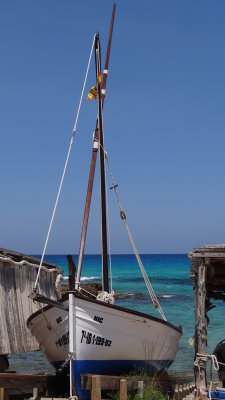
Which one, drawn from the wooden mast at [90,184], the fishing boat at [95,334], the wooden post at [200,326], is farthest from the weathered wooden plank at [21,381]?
the wooden post at [200,326]

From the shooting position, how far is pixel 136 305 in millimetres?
48969

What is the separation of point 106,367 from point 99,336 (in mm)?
877

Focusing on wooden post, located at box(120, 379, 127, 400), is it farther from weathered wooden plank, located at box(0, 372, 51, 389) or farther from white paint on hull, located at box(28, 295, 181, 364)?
weathered wooden plank, located at box(0, 372, 51, 389)

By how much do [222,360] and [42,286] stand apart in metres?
6.41

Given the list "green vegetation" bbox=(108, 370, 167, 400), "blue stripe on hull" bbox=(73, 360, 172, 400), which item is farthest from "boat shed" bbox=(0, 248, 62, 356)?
"green vegetation" bbox=(108, 370, 167, 400)

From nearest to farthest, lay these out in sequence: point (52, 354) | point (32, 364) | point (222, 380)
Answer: point (52, 354) < point (222, 380) < point (32, 364)

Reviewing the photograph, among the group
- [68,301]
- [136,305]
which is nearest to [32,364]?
[68,301]

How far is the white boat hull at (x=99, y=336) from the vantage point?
45.5ft

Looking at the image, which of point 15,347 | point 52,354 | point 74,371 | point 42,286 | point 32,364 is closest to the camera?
point 74,371

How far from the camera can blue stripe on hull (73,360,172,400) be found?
1366 centimetres

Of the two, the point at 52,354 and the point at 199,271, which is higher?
the point at 199,271

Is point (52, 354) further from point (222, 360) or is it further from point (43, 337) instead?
point (222, 360)

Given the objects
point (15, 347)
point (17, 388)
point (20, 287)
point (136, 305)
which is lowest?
point (17, 388)

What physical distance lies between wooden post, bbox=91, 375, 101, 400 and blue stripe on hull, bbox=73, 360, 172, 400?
3.31 ft
